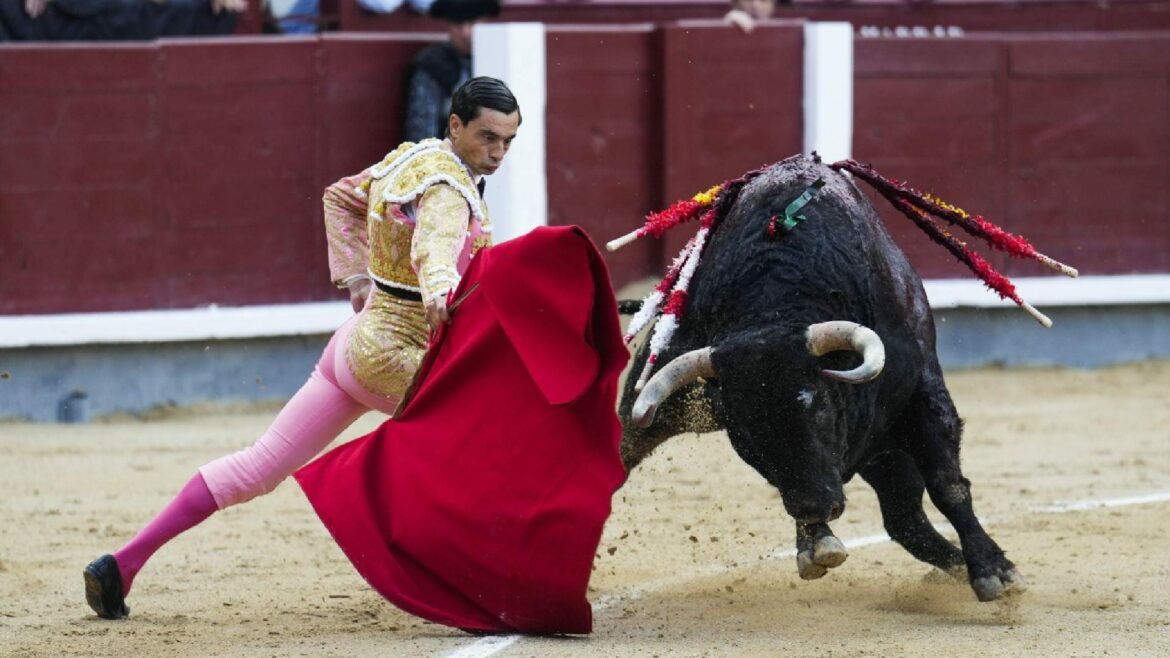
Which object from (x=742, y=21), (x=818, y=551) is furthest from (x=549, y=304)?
(x=742, y=21)

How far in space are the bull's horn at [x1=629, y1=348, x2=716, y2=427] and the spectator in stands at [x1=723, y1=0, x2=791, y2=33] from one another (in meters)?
3.98

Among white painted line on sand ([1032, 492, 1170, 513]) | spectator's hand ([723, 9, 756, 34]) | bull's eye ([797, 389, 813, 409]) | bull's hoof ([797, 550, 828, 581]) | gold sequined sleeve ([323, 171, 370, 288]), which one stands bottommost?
white painted line on sand ([1032, 492, 1170, 513])

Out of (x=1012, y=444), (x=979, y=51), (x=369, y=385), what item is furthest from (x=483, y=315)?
(x=979, y=51)

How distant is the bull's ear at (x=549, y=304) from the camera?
346 centimetres

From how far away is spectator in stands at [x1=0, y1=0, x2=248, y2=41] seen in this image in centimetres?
674

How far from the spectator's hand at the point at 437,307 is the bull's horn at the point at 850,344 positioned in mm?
661

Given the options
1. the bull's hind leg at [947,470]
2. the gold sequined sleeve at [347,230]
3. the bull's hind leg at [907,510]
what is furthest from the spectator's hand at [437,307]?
the bull's hind leg at [907,510]

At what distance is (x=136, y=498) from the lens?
533cm

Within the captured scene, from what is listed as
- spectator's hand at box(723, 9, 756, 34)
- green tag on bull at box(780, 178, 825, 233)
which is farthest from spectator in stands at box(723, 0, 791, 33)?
green tag on bull at box(780, 178, 825, 233)

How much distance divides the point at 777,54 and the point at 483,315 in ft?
13.9

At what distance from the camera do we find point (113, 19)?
6.90 metres

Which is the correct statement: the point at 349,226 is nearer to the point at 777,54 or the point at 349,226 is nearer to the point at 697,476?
the point at 697,476

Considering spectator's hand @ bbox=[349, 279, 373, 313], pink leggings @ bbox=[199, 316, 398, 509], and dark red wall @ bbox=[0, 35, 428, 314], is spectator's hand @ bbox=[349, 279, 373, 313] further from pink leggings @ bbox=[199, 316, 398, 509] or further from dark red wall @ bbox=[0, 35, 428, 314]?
dark red wall @ bbox=[0, 35, 428, 314]

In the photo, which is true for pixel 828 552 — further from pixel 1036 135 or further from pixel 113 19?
pixel 1036 135
